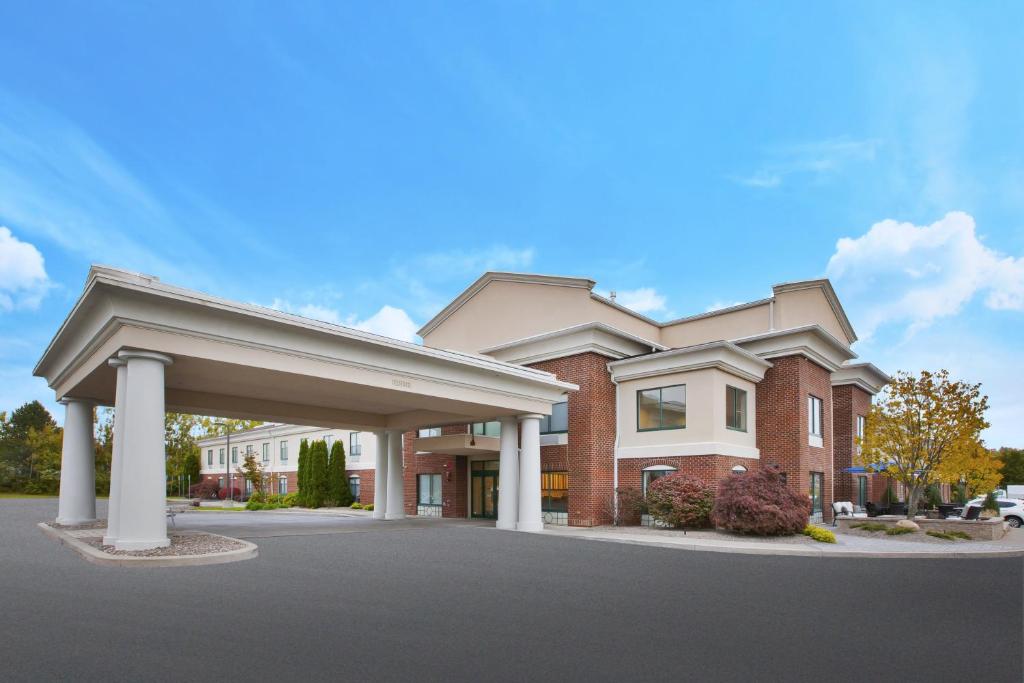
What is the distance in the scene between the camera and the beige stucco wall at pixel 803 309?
2650 cm

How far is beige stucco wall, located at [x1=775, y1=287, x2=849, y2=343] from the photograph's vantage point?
26500 mm

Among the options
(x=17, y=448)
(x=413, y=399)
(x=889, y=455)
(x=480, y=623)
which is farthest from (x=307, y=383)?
(x=17, y=448)

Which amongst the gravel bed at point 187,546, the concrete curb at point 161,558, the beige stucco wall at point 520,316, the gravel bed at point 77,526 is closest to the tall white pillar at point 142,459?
the gravel bed at point 187,546

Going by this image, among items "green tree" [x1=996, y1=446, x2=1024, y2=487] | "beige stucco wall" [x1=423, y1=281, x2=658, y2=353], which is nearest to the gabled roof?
"beige stucco wall" [x1=423, y1=281, x2=658, y2=353]

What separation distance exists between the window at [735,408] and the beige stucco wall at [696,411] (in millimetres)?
201

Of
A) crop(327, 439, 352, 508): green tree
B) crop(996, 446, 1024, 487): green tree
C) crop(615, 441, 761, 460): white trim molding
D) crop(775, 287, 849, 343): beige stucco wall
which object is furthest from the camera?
crop(996, 446, 1024, 487): green tree

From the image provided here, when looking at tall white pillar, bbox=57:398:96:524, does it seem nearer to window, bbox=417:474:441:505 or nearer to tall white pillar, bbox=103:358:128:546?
tall white pillar, bbox=103:358:128:546

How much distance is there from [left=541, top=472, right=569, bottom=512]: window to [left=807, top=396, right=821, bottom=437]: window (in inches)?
373

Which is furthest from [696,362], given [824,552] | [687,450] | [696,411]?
[824,552]

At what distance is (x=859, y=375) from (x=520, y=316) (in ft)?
54.0

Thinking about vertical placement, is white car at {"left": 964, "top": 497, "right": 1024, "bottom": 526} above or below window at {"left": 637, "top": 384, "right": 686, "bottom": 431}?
below

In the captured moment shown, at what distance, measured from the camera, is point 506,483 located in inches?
905

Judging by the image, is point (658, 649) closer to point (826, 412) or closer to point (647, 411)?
point (647, 411)

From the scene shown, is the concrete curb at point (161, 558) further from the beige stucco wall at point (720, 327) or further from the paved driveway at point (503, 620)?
the beige stucco wall at point (720, 327)
